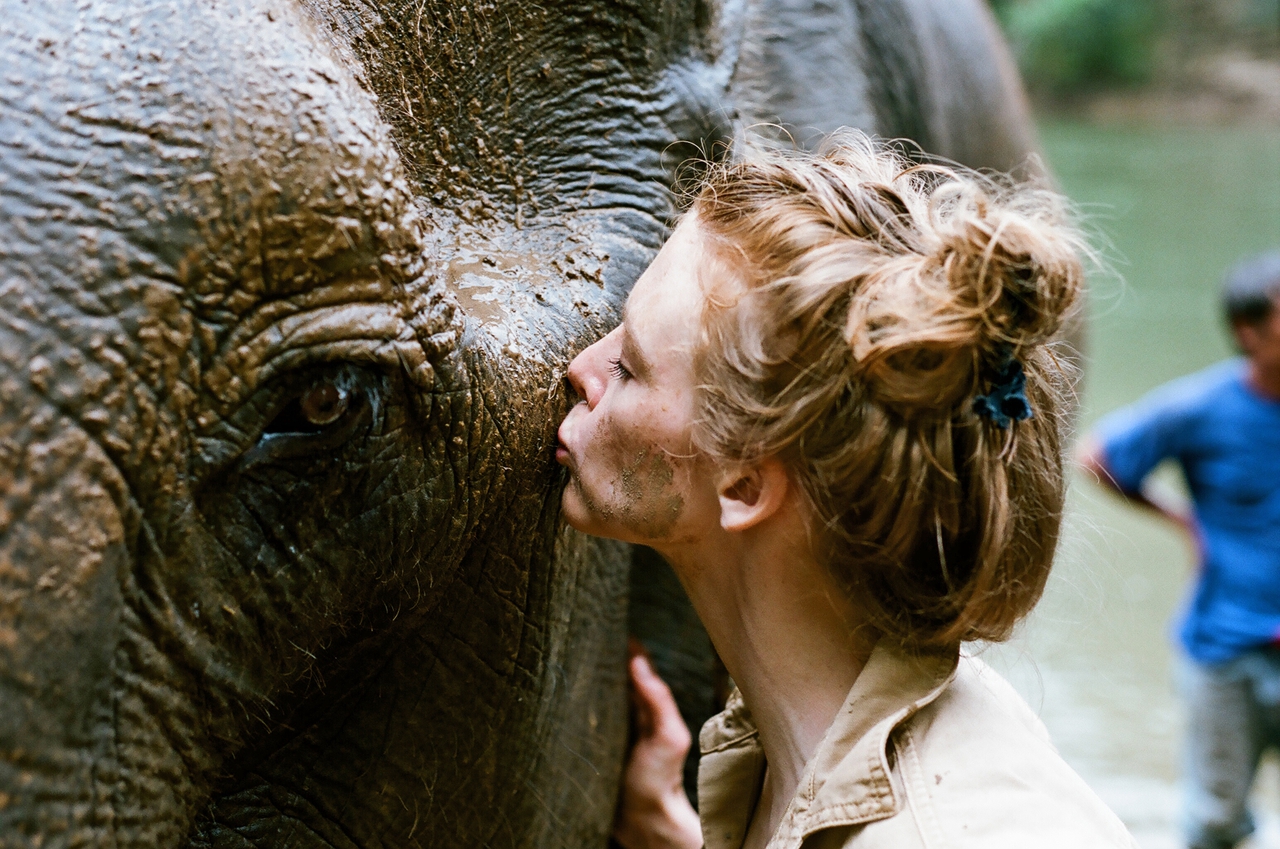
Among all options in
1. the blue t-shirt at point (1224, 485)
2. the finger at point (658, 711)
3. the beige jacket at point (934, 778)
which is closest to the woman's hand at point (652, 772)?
the finger at point (658, 711)

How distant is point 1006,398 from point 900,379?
0.30 ft

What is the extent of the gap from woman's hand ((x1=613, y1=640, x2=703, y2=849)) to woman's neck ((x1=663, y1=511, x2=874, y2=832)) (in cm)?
52

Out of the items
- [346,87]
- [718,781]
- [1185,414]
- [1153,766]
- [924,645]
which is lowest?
[1153,766]

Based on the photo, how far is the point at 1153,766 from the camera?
196 inches

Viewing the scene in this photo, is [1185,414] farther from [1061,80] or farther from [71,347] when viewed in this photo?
[1061,80]

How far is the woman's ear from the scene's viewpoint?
1.34m

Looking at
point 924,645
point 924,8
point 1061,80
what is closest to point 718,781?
point 924,645

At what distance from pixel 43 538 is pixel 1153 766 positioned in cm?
450

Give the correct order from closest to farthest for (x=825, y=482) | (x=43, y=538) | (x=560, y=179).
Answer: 1. (x=43, y=538)
2. (x=825, y=482)
3. (x=560, y=179)

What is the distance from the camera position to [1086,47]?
76.1 feet

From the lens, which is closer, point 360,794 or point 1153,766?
point 360,794

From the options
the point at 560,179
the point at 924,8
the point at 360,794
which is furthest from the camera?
the point at 924,8

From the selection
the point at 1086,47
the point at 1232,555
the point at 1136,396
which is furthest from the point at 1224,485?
the point at 1086,47

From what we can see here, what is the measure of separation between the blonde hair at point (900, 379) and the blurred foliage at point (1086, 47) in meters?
22.9
